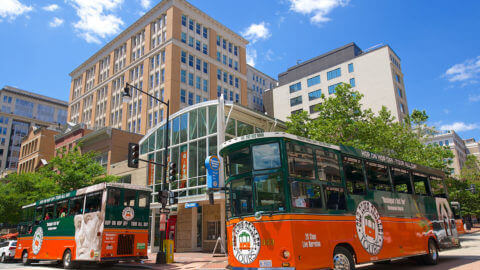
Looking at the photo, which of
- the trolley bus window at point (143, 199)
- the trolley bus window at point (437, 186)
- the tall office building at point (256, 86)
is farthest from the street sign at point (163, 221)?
the tall office building at point (256, 86)

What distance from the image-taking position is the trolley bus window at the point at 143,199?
623 inches

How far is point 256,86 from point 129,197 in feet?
251

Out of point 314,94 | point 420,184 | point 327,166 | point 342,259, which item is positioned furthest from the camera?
point 314,94

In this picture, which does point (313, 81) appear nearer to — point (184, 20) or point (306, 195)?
point (184, 20)

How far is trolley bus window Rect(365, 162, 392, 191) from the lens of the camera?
10.9 meters

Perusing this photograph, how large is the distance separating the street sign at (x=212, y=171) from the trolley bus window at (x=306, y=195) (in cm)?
1143

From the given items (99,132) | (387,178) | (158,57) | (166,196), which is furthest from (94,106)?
(387,178)

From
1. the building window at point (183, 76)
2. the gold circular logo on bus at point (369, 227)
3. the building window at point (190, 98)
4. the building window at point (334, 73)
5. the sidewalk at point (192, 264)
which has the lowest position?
the sidewalk at point (192, 264)

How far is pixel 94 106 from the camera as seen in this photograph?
208 ft

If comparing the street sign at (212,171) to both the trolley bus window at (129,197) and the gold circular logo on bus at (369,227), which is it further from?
the gold circular logo on bus at (369,227)

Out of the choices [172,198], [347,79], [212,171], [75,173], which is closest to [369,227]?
[172,198]

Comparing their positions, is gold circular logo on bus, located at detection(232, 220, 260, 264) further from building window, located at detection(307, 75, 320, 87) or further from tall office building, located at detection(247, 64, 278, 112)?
tall office building, located at detection(247, 64, 278, 112)

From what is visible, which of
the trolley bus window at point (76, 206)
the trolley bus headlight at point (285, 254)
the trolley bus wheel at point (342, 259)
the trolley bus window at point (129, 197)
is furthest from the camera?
the trolley bus window at point (76, 206)

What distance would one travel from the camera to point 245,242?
859 cm
